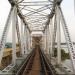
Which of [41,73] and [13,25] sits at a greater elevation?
[13,25]

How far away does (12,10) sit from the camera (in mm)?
13742

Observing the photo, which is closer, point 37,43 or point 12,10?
point 12,10

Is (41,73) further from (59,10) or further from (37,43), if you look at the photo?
(37,43)

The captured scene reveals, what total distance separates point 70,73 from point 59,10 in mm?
4671

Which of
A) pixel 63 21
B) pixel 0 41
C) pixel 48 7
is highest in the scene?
pixel 48 7

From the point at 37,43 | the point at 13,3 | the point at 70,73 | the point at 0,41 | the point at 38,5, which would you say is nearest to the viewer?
the point at 70,73

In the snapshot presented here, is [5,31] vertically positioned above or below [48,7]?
below

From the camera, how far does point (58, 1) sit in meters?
14.0

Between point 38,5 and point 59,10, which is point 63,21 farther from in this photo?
point 38,5

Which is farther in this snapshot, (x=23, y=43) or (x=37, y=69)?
(x=23, y=43)

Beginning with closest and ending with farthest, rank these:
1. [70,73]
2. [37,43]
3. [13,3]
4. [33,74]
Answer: [70,73]
[33,74]
[13,3]
[37,43]

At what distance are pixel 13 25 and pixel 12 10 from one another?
90 centimetres

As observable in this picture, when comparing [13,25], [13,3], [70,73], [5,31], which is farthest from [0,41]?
[70,73]

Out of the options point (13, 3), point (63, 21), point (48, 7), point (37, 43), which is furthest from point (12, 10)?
point (37, 43)
